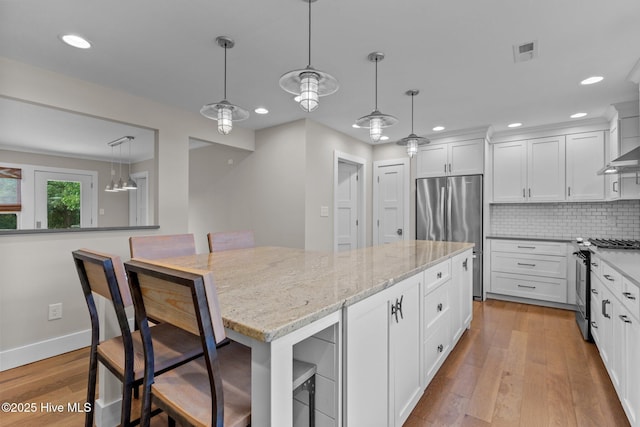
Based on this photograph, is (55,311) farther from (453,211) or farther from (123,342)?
(453,211)

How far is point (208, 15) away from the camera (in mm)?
1812

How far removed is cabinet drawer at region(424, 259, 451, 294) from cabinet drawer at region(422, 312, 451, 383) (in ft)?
0.91

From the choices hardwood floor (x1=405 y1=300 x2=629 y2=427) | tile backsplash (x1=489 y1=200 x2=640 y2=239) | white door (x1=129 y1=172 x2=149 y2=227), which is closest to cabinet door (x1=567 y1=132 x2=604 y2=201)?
tile backsplash (x1=489 y1=200 x2=640 y2=239)

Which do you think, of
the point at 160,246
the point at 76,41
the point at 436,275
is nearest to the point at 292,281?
the point at 436,275

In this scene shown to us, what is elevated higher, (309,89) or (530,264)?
(309,89)

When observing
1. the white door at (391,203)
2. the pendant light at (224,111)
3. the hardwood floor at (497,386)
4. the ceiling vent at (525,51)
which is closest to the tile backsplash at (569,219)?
the white door at (391,203)

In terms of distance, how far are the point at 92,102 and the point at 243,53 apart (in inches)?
61.7

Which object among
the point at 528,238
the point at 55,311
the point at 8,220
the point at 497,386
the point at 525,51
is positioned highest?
the point at 525,51

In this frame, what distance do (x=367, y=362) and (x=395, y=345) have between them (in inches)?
11.2

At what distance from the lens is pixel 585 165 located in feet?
12.2

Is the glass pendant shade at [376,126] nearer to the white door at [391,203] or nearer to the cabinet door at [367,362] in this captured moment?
the cabinet door at [367,362]

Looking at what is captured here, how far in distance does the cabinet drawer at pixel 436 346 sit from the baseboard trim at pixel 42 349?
2.87 meters

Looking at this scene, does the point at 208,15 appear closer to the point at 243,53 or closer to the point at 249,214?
the point at 243,53

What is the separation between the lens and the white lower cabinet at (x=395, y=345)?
1.12 metres
